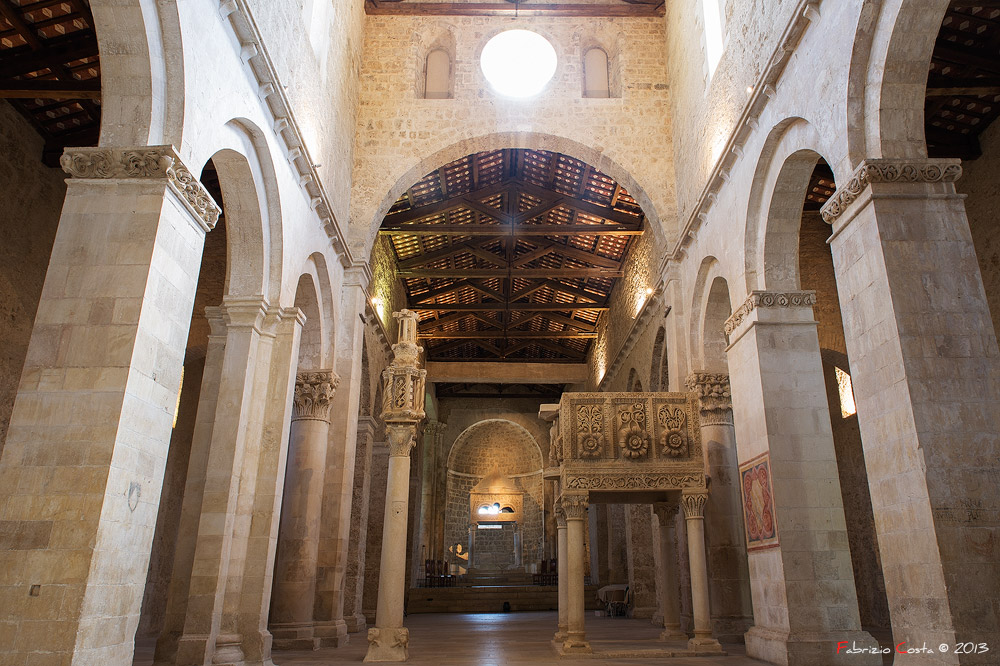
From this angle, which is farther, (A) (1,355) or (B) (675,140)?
(B) (675,140)

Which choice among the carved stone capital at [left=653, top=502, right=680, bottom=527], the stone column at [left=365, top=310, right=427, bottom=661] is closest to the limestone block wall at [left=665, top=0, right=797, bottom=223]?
the carved stone capital at [left=653, top=502, right=680, bottom=527]

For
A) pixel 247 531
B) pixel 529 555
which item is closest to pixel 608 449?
pixel 247 531

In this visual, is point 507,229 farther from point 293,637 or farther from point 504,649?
point 293,637

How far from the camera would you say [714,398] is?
38.5 ft

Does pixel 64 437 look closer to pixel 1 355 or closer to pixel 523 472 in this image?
pixel 1 355

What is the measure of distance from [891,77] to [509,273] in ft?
48.0

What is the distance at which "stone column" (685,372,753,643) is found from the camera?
10.7 m

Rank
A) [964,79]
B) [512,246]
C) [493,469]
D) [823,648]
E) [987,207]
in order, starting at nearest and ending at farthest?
[823,648]
[964,79]
[987,207]
[512,246]
[493,469]

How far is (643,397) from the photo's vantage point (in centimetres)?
1011

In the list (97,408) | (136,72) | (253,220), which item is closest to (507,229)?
(253,220)

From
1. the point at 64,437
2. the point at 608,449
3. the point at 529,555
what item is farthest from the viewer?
the point at 529,555

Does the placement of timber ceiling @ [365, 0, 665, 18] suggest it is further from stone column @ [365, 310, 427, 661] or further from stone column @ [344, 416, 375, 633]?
stone column @ [344, 416, 375, 633]

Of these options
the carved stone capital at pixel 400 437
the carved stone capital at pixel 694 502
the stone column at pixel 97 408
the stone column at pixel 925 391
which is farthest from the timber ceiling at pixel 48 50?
the carved stone capital at pixel 694 502

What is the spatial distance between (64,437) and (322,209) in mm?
6930
